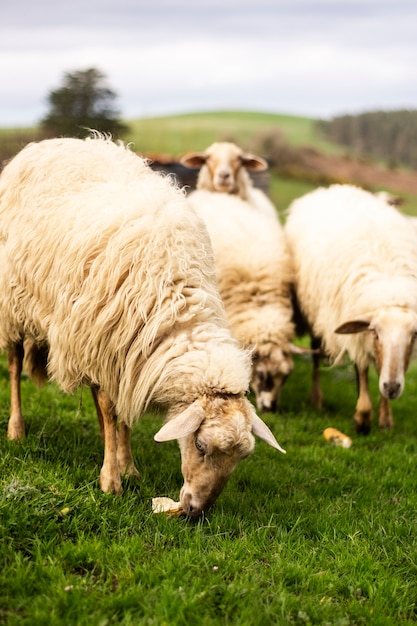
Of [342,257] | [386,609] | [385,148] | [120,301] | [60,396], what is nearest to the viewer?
[386,609]

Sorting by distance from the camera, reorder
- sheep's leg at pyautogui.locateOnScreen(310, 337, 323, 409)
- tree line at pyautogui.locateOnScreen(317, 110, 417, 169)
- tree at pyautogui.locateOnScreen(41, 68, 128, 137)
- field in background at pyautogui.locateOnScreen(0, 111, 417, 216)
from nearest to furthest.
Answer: sheep's leg at pyautogui.locateOnScreen(310, 337, 323, 409) < tree at pyautogui.locateOnScreen(41, 68, 128, 137) < field in background at pyautogui.locateOnScreen(0, 111, 417, 216) < tree line at pyautogui.locateOnScreen(317, 110, 417, 169)

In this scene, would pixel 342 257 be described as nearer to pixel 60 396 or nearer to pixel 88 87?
pixel 60 396

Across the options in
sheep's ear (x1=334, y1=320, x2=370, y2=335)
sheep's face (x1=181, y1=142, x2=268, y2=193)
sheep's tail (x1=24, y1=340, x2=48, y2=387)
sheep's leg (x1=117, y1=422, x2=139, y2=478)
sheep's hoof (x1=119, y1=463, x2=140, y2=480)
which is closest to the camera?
sheep's hoof (x1=119, y1=463, x2=140, y2=480)

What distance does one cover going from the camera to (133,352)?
3664 millimetres

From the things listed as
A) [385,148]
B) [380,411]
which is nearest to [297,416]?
[380,411]

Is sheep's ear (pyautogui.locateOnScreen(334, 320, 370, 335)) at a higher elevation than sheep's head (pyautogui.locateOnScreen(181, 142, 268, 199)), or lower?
lower

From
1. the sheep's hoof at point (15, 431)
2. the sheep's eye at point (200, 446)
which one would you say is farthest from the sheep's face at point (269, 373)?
the sheep's eye at point (200, 446)

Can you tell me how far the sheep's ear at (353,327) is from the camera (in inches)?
210

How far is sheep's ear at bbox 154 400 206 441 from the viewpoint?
331 cm

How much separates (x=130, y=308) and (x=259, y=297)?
2.60 metres

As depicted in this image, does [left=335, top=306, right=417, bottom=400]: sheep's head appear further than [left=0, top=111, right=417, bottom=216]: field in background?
No

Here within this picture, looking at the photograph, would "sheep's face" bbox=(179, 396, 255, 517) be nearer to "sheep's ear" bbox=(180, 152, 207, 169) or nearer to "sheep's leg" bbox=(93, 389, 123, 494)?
"sheep's leg" bbox=(93, 389, 123, 494)

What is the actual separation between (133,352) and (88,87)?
990 centimetres

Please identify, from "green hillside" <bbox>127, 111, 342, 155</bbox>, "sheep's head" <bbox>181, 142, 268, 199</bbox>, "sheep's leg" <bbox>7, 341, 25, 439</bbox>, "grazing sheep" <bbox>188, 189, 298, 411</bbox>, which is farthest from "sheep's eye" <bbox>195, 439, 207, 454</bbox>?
"green hillside" <bbox>127, 111, 342, 155</bbox>
